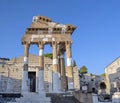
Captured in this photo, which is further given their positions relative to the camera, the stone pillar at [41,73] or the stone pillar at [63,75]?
the stone pillar at [63,75]

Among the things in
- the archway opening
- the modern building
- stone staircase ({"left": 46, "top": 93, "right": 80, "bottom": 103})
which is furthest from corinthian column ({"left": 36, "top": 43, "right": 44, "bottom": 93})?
the archway opening

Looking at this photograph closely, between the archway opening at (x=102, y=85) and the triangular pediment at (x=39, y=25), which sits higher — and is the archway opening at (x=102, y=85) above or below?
below

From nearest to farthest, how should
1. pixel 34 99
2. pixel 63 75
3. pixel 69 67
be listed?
1. pixel 34 99
2. pixel 69 67
3. pixel 63 75

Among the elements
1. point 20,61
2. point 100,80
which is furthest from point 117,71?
point 20,61

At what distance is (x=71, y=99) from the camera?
19.4 metres

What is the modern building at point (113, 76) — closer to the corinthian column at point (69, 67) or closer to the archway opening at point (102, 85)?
the archway opening at point (102, 85)

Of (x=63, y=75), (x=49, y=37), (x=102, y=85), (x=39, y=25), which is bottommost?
(x=102, y=85)

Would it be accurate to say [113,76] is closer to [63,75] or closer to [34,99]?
[63,75]

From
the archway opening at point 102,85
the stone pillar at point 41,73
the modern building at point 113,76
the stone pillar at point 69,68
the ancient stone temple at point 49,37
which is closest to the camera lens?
the stone pillar at point 41,73

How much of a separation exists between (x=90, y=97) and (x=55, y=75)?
514cm

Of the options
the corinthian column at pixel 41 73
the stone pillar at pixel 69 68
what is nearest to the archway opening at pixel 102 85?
the stone pillar at pixel 69 68

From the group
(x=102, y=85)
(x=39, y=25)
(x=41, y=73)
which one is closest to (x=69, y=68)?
(x=41, y=73)

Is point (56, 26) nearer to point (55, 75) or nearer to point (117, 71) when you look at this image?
point (55, 75)

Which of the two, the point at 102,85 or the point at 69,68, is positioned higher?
the point at 69,68
